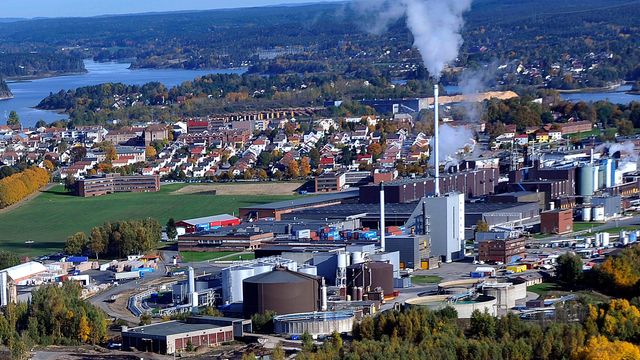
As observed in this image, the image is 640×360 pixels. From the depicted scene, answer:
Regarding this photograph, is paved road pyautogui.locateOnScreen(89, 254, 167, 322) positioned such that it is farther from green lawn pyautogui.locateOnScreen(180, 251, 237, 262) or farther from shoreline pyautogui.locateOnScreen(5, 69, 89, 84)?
shoreline pyautogui.locateOnScreen(5, 69, 89, 84)

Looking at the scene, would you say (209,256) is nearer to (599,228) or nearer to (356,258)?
(356,258)

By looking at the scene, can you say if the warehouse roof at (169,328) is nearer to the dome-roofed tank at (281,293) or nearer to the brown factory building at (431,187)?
the dome-roofed tank at (281,293)

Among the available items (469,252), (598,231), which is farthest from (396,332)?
(598,231)

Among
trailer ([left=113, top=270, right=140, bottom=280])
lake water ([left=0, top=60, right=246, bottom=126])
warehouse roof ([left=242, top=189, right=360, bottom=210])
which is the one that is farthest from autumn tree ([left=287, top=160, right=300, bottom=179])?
lake water ([left=0, top=60, right=246, bottom=126])

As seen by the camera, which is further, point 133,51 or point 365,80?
point 133,51

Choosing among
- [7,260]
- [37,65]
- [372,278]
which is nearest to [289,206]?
[7,260]

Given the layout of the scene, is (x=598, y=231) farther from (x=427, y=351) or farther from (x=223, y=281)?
(x=427, y=351)
